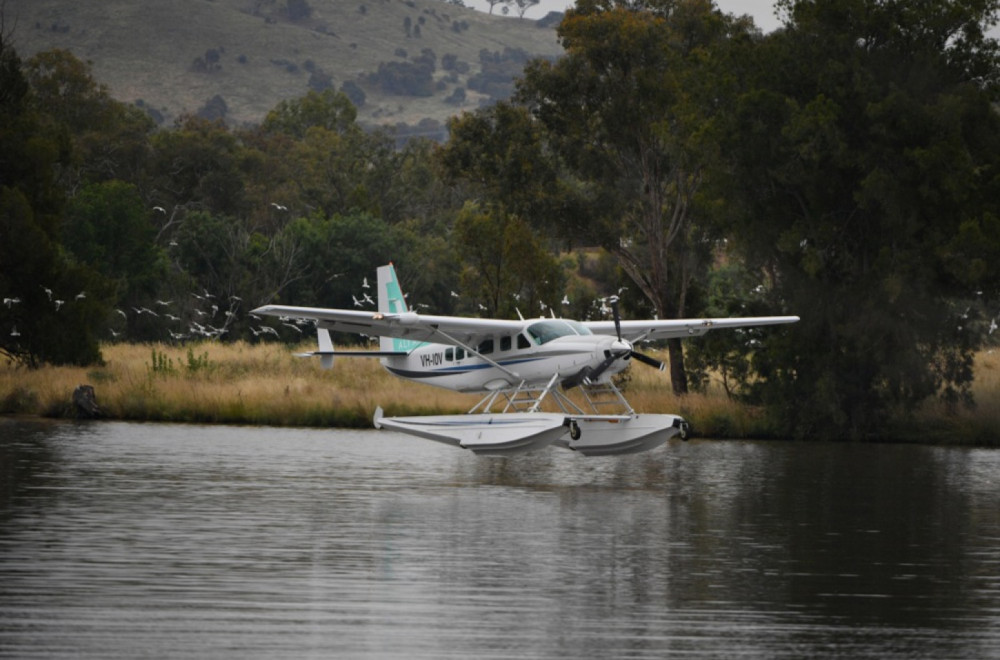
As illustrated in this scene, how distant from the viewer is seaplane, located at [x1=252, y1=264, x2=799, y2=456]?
21938 millimetres

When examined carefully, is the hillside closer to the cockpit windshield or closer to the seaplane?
the seaplane

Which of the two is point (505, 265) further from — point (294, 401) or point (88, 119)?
point (88, 119)

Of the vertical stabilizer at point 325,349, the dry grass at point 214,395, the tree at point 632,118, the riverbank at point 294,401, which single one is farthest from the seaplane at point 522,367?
the tree at point 632,118

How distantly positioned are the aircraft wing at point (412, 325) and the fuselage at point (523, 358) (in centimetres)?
27

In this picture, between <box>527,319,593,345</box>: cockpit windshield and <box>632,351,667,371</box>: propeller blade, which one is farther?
<box>527,319,593,345</box>: cockpit windshield

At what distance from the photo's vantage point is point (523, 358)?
2398cm

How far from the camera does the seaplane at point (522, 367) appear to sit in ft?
72.0

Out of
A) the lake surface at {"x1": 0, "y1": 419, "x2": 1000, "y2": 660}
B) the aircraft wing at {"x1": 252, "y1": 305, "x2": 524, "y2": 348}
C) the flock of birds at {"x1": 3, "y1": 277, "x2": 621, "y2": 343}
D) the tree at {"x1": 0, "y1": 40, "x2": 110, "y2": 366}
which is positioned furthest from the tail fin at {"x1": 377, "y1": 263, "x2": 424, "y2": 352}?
the flock of birds at {"x1": 3, "y1": 277, "x2": 621, "y2": 343}

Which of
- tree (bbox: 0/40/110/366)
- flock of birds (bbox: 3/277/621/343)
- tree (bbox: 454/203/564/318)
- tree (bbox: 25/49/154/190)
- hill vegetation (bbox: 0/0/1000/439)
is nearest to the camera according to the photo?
hill vegetation (bbox: 0/0/1000/439)

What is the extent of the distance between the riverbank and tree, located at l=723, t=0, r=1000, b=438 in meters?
0.82

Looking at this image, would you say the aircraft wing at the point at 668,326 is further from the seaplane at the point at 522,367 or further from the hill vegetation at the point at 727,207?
the hill vegetation at the point at 727,207

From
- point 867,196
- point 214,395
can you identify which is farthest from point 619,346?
point 214,395

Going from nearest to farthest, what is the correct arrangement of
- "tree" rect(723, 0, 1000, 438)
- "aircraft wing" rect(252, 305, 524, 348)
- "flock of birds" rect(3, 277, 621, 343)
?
"aircraft wing" rect(252, 305, 524, 348), "tree" rect(723, 0, 1000, 438), "flock of birds" rect(3, 277, 621, 343)

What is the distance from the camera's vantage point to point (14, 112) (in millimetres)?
37938
